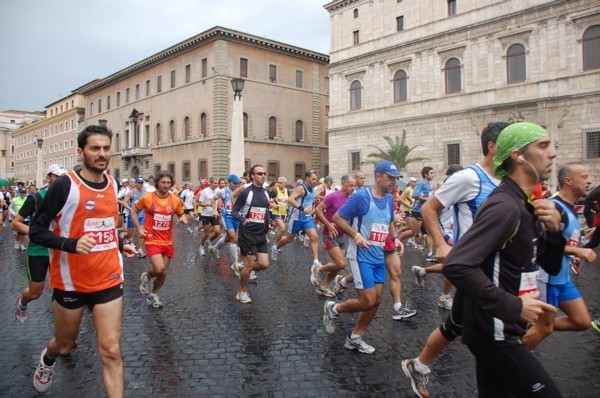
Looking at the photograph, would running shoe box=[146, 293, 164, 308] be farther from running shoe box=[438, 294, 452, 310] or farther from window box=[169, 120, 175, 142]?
window box=[169, 120, 175, 142]

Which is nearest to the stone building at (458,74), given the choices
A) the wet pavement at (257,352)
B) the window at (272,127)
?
the window at (272,127)

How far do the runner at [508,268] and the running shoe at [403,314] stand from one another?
374 cm

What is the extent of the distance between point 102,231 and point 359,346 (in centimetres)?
283

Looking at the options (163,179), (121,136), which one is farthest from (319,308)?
(121,136)

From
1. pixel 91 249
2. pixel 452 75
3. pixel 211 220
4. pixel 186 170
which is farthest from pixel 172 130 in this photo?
pixel 91 249

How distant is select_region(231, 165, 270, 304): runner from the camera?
7.38m

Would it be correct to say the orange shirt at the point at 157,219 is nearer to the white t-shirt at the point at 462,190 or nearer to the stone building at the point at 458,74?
the white t-shirt at the point at 462,190

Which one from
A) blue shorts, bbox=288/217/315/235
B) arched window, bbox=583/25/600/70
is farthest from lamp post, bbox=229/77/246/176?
arched window, bbox=583/25/600/70

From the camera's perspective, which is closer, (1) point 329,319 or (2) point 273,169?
(1) point 329,319

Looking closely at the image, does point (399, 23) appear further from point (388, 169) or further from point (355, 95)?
point (388, 169)

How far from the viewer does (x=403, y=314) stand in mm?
6211

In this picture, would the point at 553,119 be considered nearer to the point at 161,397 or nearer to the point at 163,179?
the point at 163,179

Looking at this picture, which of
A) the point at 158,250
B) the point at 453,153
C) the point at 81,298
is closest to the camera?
the point at 81,298

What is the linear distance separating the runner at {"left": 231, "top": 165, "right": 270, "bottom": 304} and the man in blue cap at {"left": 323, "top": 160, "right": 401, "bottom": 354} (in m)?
2.24
